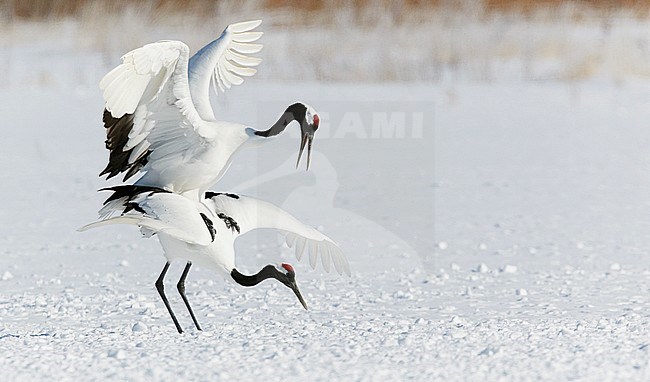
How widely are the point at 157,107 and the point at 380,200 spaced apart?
11.2ft

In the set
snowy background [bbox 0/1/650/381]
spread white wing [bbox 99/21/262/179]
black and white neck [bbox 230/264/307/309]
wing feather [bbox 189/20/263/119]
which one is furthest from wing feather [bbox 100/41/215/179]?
snowy background [bbox 0/1/650/381]

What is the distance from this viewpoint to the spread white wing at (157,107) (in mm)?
3922

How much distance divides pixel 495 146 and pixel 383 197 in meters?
2.61

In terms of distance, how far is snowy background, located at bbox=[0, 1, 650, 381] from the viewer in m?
3.95

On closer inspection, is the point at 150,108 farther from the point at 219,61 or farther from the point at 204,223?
the point at 219,61

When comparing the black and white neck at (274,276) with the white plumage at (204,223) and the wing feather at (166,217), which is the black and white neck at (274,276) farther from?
the wing feather at (166,217)

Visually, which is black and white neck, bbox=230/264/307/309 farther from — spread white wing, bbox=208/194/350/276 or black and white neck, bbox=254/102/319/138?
black and white neck, bbox=254/102/319/138

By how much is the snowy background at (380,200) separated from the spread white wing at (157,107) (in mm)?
658

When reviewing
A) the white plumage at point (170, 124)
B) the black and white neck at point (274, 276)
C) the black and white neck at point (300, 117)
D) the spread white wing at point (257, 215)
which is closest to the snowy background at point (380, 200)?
the black and white neck at point (274, 276)

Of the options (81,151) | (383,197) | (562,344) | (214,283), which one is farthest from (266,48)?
(562,344)

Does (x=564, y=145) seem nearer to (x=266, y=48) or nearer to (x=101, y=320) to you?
(x=266, y=48)

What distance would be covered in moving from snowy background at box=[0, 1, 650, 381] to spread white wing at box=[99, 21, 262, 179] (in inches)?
25.9

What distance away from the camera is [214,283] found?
16.9ft

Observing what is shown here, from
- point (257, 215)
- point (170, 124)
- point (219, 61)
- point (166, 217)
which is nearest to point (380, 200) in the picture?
point (219, 61)
